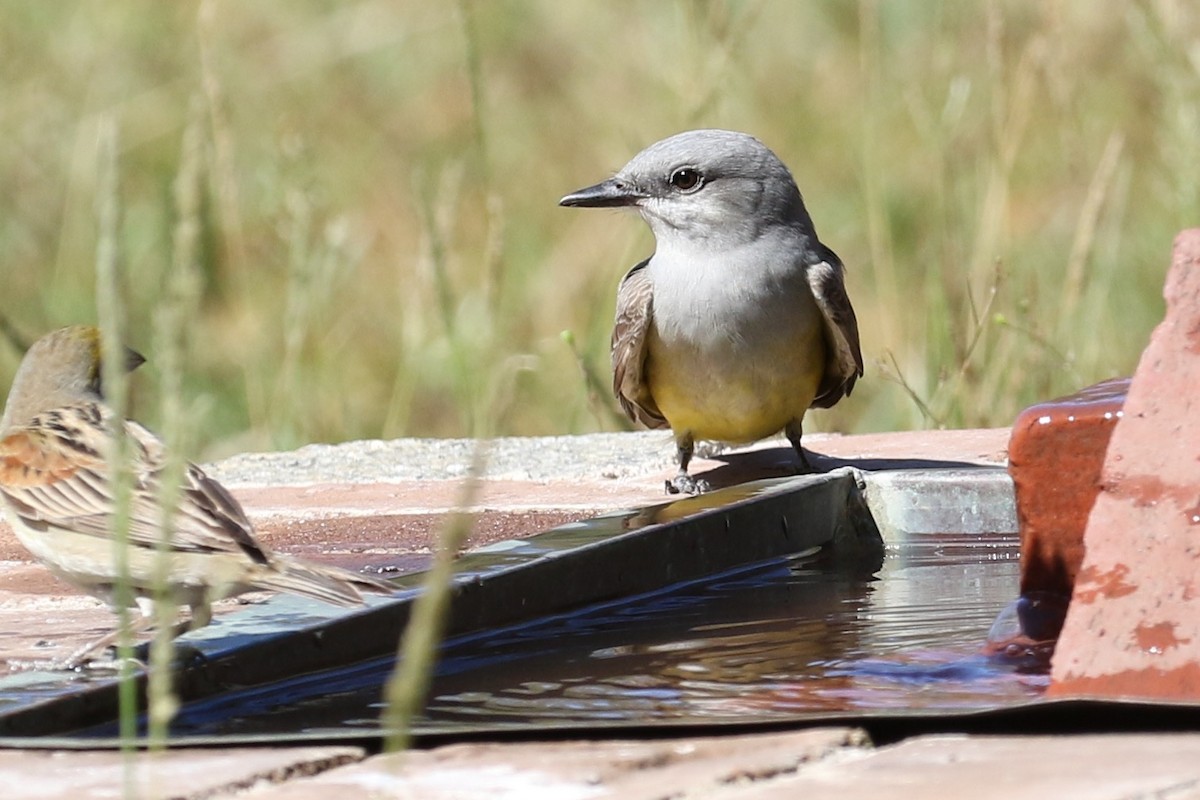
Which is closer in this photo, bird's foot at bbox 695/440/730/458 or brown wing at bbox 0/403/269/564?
brown wing at bbox 0/403/269/564

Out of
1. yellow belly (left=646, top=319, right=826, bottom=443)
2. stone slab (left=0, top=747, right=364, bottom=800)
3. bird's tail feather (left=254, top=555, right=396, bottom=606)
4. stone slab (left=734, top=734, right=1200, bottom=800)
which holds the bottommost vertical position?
stone slab (left=734, top=734, right=1200, bottom=800)

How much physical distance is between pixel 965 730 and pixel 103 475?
180 cm

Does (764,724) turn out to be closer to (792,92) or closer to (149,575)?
(149,575)

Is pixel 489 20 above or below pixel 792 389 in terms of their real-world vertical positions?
above

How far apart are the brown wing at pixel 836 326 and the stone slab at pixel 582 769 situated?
3155 mm

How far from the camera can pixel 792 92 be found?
995 centimetres

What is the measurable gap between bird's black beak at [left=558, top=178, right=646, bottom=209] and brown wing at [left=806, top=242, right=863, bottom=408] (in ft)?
1.75

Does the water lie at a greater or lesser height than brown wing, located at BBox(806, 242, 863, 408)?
lesser

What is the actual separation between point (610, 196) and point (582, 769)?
12.0ft

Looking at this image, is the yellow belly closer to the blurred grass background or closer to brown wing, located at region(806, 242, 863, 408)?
brown wing, located at region(806, 242, 863, 408)

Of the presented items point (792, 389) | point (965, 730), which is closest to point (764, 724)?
point (965, 730)

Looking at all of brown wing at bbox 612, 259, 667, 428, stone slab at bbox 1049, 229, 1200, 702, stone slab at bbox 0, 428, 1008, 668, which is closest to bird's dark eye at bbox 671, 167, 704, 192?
brown wing at bbox 612, 259, 667, 428

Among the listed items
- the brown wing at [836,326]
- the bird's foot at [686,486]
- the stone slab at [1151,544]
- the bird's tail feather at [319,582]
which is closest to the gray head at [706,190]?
the brown wing at [836,326]

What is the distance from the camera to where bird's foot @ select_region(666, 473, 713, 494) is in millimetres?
4887
